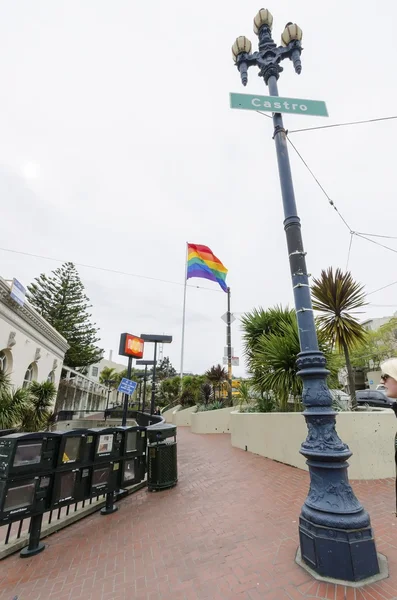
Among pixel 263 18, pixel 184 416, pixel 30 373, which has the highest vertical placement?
pixel 263 18

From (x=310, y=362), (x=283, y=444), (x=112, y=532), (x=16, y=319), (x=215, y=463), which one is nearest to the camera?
(x=310, y=362)

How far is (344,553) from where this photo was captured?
239 centimetres

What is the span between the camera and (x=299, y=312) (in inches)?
128

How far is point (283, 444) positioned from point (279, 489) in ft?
6.27

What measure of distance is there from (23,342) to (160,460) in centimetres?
1115

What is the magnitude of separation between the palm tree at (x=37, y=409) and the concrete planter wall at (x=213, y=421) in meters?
7.23

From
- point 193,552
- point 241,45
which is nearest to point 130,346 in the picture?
point 193,552

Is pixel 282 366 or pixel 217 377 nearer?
pixel 282 366

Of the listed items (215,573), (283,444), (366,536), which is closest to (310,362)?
(366,536)

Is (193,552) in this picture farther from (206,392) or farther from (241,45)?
(206,392)

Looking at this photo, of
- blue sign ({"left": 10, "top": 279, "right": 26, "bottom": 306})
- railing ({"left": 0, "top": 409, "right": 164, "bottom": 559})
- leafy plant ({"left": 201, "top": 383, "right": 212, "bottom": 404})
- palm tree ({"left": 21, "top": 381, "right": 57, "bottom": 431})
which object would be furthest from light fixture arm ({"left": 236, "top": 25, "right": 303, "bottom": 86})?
leafy plant ({"left": 201, "top": 383, "right": 212, "bottom": 404})

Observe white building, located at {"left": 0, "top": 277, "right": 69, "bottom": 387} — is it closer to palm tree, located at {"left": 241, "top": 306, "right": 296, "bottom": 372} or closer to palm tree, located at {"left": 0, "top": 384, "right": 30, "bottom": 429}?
palm tree, located at {"left": 0, "top": 384, "right": 30, "bottom": 429}

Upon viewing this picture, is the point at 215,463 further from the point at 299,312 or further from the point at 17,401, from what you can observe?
the point at 17,401

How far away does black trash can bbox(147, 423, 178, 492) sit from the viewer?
5566mm
